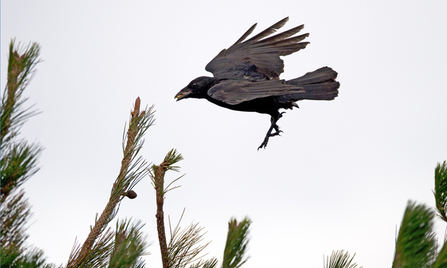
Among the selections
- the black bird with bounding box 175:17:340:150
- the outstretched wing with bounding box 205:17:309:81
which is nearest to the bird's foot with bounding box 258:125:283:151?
the black bird with bounding box 175:17:340:150

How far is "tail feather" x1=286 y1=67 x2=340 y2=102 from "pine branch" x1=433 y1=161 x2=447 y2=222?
12.1 feet

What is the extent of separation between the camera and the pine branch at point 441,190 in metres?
2.17

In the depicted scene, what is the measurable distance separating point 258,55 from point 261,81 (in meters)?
1.39

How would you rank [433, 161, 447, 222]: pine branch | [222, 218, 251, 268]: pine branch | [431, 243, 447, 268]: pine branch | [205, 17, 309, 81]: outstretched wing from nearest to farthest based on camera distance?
[431, 243, 447, 268]: pine branch
[222, 218, 251, 268]: pine branch
[433, 161, 447, 222]: pine branch
[205, 17, 309, 81]: outstretched wing

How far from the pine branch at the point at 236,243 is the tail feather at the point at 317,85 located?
431cm

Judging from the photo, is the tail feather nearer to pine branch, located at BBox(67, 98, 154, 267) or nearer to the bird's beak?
the bird's beak

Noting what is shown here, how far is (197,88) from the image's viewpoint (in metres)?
6.17

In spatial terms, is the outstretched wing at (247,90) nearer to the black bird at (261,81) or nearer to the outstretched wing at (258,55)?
the black bird at (261,81)

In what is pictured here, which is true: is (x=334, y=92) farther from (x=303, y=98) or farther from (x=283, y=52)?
(x=283, y=52)

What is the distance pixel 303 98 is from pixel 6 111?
471 cm

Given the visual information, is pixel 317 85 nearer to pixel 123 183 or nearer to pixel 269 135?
pixel 269 135

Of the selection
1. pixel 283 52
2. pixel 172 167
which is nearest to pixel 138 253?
pixel 172 167

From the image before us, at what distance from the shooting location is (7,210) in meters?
1.80

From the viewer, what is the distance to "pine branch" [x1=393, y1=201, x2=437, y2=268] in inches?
59.3
